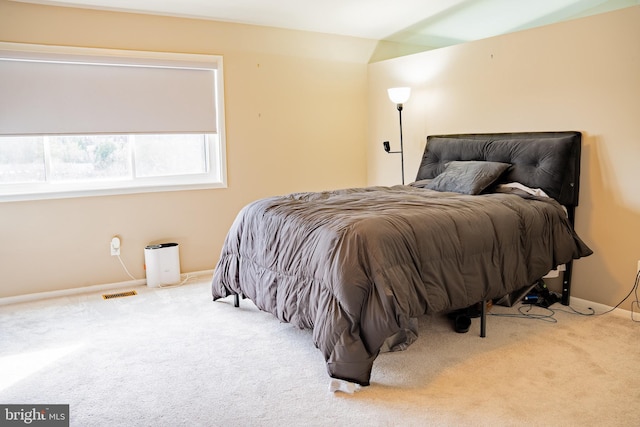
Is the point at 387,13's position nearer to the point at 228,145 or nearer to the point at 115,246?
the point at 228,145

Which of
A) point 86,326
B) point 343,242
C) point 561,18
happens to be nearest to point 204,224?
point 86,326

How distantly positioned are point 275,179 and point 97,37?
1896 millimetres

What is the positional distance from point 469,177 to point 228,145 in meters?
2.10

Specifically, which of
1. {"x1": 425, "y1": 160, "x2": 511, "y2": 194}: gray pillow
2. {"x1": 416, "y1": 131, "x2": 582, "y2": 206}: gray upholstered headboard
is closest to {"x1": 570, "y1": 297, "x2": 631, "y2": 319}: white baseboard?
{"x1": 416, "y1": 131, "x2": 582, "y2": 206}: gray upholstered headboard

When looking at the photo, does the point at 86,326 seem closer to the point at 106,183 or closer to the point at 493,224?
the point at 106,183

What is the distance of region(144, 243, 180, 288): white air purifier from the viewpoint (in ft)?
13.6

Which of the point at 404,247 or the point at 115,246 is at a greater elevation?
the point at 404,247

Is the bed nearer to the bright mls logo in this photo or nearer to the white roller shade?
the bright mls logo

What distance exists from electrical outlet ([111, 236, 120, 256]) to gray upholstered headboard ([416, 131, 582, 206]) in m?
2.71

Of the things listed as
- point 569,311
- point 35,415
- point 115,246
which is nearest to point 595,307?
point 569,311

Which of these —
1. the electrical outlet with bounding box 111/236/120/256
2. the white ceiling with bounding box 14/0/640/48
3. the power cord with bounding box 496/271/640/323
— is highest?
the white ceiling with bounding box 14/0/640/48

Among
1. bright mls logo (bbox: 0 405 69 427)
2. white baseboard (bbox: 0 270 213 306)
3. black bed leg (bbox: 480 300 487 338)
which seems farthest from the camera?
white baseboard (bbox: 0 270 213 306)

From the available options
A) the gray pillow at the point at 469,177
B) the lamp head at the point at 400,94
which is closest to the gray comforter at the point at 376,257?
the gray pillow at the point at 469,177

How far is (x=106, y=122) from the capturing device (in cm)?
396
